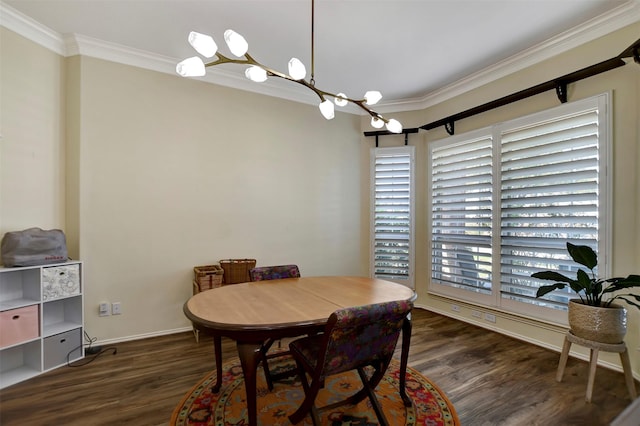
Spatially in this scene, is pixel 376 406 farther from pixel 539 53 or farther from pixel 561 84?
pixel 539 53

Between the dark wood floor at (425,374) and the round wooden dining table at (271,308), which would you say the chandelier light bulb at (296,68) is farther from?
the dark wood floor at (425,374)

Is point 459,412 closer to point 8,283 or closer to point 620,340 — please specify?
point 620,340

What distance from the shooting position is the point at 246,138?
11.7 feet

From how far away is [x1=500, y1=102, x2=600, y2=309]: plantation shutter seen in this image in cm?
253

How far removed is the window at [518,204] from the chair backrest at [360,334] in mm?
2029

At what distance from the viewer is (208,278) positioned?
9.60 ft

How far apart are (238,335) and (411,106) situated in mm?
3793

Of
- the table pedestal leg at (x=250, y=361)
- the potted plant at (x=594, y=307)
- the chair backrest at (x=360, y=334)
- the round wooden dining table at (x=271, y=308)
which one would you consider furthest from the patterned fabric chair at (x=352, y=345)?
the potted plant at (x=594, y=307)

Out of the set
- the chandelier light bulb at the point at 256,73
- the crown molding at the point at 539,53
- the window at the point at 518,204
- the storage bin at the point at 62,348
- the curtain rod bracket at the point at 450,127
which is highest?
the crown molding at the point at 539,53

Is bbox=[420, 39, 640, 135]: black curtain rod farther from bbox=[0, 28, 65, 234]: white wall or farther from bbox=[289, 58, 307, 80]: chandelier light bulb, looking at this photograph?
bbox=[0, 28, 65, 234]: white wall

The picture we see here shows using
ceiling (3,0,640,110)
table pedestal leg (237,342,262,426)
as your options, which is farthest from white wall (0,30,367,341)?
table pedestal leg (237,342,262,426)

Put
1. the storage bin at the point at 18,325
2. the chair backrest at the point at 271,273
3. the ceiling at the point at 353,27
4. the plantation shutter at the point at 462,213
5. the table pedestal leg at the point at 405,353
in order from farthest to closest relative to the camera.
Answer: the plantation shutter at the point at 462,213, the chair backrest at the point at 271,273, the ceiling at the point at 353,27, the storage bin at the point at 18,325, the table pedestal leg at the point at 405,353

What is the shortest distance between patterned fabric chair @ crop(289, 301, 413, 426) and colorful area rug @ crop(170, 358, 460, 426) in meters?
0.16

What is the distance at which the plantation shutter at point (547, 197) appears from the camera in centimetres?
253
